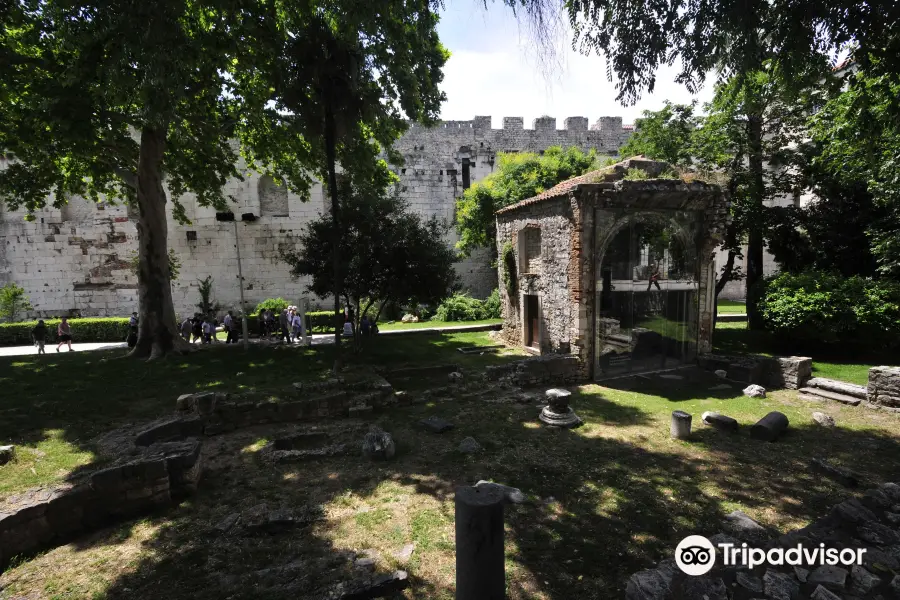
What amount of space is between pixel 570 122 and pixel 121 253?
2676cm

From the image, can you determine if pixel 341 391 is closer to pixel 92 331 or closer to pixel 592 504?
pixel 592 504

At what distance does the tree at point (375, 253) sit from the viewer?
12.7m

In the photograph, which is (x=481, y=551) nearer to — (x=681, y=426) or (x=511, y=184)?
(x=681, y=426)

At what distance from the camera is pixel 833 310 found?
11.8m

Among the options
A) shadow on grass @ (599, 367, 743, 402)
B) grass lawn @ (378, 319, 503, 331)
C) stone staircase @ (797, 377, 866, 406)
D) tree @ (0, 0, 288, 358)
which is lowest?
shadow on grass @ (599, 367, 743, 402)

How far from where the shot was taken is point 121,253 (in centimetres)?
2297

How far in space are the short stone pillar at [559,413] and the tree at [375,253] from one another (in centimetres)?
595

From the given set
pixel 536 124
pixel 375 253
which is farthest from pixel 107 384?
pixel 536 124

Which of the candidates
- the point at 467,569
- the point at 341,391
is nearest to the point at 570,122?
the point at 341,391

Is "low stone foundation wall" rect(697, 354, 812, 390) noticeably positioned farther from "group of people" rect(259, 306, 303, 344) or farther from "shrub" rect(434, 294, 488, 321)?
"group of people" rect(259, 306, 303, 344)

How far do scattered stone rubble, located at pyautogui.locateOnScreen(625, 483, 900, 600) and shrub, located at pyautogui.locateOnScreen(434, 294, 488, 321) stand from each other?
735 inches

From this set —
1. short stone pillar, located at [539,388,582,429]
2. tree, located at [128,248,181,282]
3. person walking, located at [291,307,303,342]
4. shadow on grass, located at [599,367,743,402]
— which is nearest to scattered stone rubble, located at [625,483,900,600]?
short stone pillar, located at [539,388,582,429]

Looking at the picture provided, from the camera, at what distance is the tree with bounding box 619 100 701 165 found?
15447mm

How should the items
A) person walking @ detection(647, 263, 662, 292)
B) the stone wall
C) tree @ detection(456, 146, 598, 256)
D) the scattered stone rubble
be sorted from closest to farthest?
the scattered stone rubble, the stone wall, person walking @ detection(647, 263, 662, 292), tree @ detection(456, 146, 598, 256)
